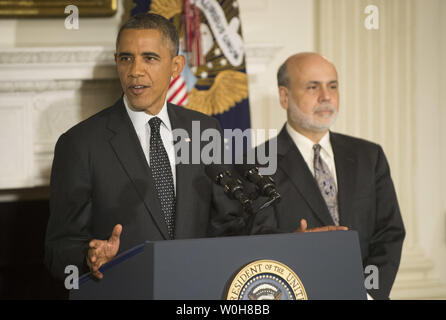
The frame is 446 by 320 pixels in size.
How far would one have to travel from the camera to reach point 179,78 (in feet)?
10.8

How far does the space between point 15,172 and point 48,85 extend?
1.69ft

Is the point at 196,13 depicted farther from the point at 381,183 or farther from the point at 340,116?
the point at 381,183

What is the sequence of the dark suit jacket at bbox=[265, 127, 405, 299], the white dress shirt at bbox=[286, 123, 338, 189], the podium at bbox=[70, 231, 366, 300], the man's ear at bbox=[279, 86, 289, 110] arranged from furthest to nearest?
1. the man's ear at bbox=[279, 86, 289, 110]
2. the white dress shirt at bbox=[286, 123, 338, 189]
3. the dark suit jacket at bbox=[265, 127, 405, 299]
4. the podium at bbox=[70, 231, 366, 300]

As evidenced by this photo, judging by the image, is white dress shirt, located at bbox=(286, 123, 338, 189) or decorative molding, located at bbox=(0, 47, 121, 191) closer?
white dress shirt, located at bbox=(286, 123, 338, 189)

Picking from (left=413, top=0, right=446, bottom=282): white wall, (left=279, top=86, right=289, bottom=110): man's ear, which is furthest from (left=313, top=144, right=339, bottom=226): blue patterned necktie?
(left=413, top=0, right=446, bottom=282): white wall

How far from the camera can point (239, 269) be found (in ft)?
5.07

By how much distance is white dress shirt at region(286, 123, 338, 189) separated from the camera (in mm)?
2889

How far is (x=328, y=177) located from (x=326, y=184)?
37 millimetres

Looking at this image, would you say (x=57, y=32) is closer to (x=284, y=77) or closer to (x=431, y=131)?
(x=284, y=77)

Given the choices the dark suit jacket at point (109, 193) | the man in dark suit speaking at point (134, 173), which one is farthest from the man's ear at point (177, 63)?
the dark suit jacket at point (109, 193)

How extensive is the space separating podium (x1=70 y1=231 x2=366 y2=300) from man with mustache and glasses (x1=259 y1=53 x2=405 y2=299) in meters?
1.06

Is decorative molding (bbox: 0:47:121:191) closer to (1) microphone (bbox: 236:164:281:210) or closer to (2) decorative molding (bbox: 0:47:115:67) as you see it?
(2) decorative molding (bbox: 0:47:115:67)

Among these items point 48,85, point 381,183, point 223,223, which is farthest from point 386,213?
point 48,85
